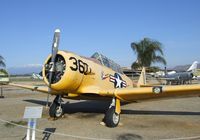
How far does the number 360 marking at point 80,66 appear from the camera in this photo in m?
9.06

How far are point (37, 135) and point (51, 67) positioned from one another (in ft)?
8.59

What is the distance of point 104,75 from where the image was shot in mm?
10875

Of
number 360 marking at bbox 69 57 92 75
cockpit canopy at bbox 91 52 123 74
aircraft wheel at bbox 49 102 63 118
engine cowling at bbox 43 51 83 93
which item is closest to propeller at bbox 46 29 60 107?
engine cowling at bbox 43 51 83 93

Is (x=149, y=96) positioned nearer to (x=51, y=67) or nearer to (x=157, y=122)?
(x=157, y=122)

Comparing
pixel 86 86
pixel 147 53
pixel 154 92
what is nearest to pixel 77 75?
pixel 86 86

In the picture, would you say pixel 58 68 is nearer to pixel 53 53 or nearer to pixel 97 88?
pixel 53 53

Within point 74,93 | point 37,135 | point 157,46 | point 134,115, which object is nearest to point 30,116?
point 37,135

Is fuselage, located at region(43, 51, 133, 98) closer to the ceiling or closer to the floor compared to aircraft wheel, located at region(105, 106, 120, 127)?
closer to the ceiling

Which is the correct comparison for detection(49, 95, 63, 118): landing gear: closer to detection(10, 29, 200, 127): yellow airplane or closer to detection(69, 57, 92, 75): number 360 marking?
detection(10, 29, 200, 127): yellow airplane

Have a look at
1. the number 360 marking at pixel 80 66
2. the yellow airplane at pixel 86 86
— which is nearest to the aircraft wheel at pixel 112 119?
the yellow airplane at pixel 86 86

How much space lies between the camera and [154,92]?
358 inches

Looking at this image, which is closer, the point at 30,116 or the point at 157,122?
the point at 30,116

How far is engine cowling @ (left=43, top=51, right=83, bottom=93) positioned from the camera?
29.1 feet

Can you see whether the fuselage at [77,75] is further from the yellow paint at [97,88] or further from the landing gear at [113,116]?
the landing gear at [113,116]
